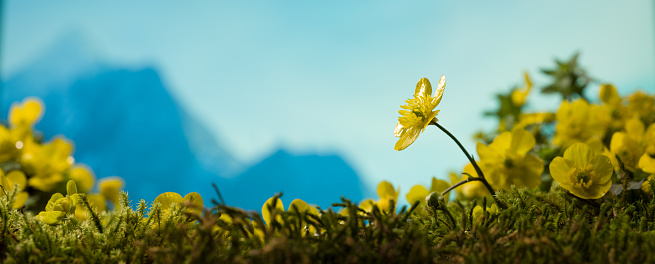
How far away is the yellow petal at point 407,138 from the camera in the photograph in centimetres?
63

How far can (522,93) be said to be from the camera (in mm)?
1688

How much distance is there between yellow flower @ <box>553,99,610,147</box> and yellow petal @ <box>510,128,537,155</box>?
1.34ft

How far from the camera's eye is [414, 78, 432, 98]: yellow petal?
2.15ft

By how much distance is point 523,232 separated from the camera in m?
0.47

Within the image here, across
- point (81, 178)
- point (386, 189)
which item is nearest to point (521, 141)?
point (386, 189)

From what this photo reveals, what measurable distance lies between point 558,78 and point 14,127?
74.0 inches

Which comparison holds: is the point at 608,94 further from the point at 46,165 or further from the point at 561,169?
the point at 46,165

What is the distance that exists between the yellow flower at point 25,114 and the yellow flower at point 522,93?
1.73 meters

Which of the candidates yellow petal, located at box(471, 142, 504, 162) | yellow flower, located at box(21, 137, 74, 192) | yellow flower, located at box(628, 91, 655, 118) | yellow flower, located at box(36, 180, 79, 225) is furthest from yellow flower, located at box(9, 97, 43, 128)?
yellow flower, located at box(628, 91, 655, 118)

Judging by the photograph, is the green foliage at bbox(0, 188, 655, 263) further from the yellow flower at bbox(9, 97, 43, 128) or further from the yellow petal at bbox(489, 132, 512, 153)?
the yellow flower at bbox(9, 97, 43, 128)

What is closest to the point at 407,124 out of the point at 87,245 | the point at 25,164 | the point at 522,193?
the point at 522,193

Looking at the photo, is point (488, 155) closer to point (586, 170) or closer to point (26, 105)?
point (586, 170)

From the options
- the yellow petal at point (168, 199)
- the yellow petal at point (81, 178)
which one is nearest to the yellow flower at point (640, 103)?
the yellow petal at point (168, 199)

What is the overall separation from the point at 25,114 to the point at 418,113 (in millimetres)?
1329
